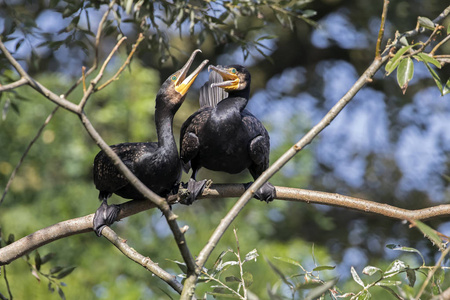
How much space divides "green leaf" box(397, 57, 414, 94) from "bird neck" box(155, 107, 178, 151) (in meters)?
0.87

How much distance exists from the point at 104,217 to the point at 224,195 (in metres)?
0.41

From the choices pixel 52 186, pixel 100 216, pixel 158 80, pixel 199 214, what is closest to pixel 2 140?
pixel 52 186

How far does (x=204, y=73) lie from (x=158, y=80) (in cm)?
50

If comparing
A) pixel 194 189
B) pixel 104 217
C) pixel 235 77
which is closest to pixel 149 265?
pixel 104 217

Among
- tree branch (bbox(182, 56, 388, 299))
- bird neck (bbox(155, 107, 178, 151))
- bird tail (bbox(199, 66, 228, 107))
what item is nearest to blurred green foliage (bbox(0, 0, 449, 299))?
bird tail (bbox(199, 66, 228, 107))

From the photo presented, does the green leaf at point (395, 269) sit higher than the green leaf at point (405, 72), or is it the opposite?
the green leaf at point (405, 72)

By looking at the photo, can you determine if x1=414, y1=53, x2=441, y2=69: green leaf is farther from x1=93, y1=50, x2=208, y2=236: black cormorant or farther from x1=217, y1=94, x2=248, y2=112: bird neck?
x1=217, y1=94, x2=248, y2=112: bird neck

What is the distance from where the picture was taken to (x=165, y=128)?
2.17m

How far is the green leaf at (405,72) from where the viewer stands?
1.53 metres

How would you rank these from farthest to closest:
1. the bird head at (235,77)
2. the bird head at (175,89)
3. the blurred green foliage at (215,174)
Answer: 1. the blurred green foliage at (215,174)
2. the bird head at (235,77)
3. the bird head at (175,89)

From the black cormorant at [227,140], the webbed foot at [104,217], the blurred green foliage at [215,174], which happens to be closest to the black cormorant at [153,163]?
the webbed foot at [104,217]

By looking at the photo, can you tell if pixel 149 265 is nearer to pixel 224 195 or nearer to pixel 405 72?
pixel 224 195

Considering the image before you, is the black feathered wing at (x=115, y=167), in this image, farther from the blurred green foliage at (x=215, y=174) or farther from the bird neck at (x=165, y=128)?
the blurred green foliage at (x=215, y=174)

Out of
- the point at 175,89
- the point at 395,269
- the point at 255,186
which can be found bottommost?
the point at 395,269
